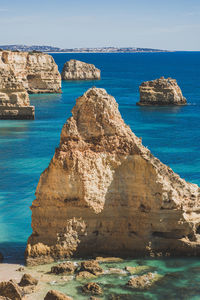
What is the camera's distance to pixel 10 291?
15.0 metres

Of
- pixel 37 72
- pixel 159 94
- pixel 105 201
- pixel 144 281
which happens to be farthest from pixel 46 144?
pixel 37 72

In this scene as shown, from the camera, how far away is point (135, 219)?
17984 millimetres

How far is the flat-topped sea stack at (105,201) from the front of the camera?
17.7 meters

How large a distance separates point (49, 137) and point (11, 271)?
35391mm

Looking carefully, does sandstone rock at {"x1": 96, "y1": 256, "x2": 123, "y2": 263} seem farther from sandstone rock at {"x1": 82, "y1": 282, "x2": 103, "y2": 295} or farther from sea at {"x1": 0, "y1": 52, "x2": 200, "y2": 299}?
sandstone rock at {"x1": 82, "y1": 282, "x2": 103, "y2": 295}

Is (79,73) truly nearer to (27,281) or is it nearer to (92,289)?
(27,281)

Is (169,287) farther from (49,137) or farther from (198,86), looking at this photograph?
(198,86)

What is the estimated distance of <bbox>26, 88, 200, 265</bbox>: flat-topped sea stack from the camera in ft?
58.1

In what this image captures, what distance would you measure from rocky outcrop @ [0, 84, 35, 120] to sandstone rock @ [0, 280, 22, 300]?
44642 millimetres

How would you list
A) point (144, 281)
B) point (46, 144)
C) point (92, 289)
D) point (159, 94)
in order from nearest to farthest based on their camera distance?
point (92, 289) < point (144, 281) < point (46, 144) < point (159, 94)

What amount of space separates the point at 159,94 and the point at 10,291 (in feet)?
209

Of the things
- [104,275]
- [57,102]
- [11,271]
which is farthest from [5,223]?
[57,102]

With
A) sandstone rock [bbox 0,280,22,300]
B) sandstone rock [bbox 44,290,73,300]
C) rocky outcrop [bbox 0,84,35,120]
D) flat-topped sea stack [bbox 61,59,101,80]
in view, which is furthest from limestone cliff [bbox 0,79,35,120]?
flat-topped sea stack [bbox 61,59,101,80]

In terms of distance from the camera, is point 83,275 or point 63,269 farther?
point 63,269
